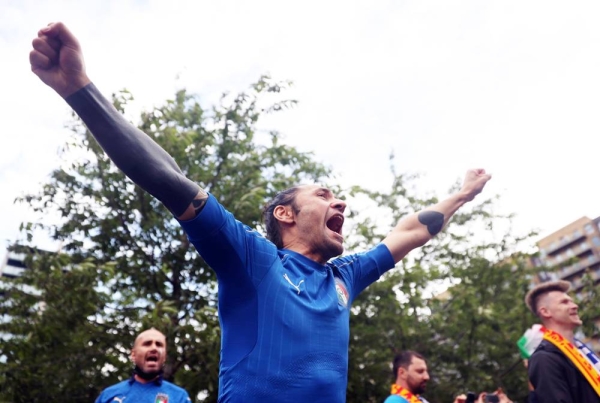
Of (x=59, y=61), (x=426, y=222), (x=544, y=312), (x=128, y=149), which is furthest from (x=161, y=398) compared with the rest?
(x=59, y=61)

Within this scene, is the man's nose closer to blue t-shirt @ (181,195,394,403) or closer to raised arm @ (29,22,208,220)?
blue t-shirt @ (181,195,394,403)

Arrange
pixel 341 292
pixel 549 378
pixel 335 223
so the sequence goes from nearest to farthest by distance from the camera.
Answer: pixel 341 292 → pixel 335 223 → pixel 549 378

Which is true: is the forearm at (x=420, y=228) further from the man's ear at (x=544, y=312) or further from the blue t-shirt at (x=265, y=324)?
the man's ear at (x=544, y=312)

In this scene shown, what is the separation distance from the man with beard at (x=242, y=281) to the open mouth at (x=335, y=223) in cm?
27

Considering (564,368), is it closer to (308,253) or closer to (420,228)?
(420,228)

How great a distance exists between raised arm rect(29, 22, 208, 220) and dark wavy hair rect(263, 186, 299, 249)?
0.90 metres

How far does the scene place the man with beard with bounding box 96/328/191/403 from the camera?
5047mm

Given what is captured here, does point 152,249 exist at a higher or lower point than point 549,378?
higher

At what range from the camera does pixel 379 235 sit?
10.2 m

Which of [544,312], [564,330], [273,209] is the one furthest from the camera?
[544,312]

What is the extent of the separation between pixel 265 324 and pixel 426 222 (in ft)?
4.86

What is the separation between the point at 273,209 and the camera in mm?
2584

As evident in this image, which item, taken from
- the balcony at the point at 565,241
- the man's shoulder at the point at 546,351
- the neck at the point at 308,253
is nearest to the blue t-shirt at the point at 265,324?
the neck at the point at 308,253

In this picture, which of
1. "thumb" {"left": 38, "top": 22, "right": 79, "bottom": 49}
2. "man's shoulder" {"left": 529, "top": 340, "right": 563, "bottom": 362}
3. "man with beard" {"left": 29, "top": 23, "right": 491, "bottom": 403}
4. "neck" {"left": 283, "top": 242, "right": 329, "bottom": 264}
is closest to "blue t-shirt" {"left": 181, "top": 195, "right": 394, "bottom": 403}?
"man with beard" {"left": 29, "top": 23, "right": 491, "bottom": 403}
